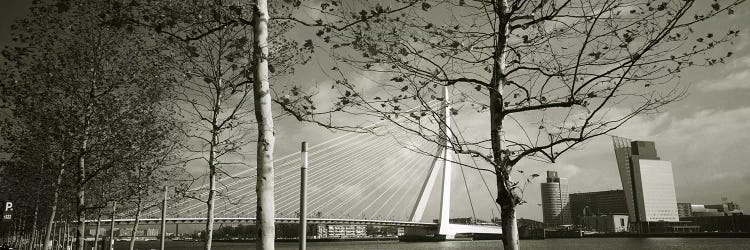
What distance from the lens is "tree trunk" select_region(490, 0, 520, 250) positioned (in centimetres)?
629

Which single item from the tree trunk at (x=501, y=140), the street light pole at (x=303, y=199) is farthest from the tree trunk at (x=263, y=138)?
the street light pole at (x=303, y=199)

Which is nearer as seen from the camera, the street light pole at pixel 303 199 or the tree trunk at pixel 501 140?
the tree trunk at pixel 501 140

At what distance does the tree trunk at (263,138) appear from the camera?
6004 millimetres

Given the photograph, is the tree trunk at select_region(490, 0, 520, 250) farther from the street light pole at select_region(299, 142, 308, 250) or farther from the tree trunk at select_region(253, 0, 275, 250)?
the street light pole at select_region(299, 142, 308, 250)

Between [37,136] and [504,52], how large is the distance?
16906 millimetres

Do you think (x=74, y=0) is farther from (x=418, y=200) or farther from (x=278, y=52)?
(x=418, y=200)

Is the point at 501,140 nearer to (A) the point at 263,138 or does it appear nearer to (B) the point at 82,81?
(A) the point at 263,138

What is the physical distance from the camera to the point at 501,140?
658 centimetres

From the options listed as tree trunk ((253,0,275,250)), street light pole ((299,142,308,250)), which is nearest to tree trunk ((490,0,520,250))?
tree trunk ((253,0,275,250))

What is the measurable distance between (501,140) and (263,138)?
2.91 meters

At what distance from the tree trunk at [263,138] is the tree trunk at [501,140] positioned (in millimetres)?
2683

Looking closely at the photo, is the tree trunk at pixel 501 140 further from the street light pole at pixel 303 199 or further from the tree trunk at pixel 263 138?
the street light pole at pixel 303 199

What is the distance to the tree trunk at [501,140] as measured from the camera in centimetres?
629

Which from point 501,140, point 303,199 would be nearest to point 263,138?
point 501,140
